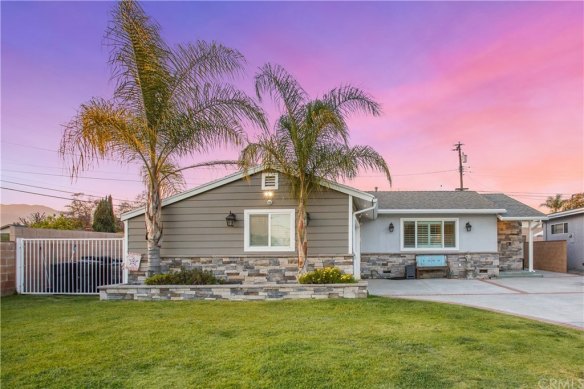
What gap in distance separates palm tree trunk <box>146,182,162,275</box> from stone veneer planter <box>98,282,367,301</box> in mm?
649

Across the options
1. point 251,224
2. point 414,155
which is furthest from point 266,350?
point 414,155

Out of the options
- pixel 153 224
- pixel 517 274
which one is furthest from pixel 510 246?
pixel 153 224

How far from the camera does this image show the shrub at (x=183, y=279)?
9.08 m

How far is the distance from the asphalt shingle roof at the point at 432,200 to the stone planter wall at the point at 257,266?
16.8ft

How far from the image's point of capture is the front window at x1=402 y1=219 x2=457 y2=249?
14.1 metres

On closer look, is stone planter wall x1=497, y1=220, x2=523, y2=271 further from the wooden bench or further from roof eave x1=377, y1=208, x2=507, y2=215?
the wooden bench

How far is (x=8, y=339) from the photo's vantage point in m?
5.28

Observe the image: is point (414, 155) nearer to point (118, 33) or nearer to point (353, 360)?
point (118, 33)

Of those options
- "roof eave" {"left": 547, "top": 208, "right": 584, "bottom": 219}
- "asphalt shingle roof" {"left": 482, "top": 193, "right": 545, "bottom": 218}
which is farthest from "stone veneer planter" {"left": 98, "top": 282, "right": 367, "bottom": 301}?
"roof eave" {"left": 547, "top": 208, "right": 584, "bottom": 219}

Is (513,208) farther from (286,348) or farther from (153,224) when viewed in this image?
(286,348)

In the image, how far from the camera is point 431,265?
542 inches

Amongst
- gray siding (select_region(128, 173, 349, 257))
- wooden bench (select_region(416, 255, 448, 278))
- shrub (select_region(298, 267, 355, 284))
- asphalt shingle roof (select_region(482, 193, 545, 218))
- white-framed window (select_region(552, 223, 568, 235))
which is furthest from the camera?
white-framed window (select_region(552, 223, 568, 235))

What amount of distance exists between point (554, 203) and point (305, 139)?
34328 millimetres

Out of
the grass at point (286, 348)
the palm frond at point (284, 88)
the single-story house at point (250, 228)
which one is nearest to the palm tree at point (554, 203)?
the single-story house at point (250, 228)
